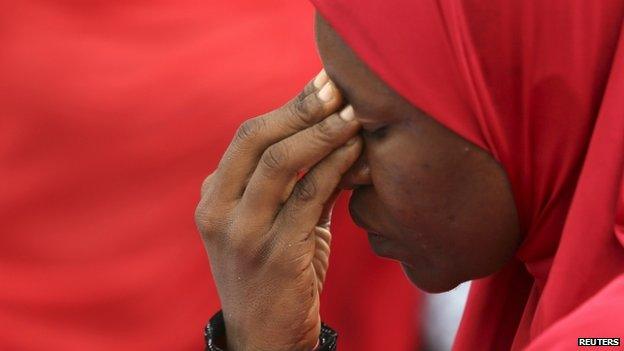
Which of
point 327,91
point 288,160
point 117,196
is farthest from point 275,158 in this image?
point 117,196

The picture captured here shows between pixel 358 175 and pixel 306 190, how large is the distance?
0.08 m

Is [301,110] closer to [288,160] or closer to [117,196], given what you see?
[288,160]

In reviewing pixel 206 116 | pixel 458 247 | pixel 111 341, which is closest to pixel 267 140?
pixel 458 247

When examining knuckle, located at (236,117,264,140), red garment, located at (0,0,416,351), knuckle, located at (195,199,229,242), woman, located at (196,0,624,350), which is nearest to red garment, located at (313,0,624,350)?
woman, located at (196,0,624,350)

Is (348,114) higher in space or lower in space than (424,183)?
higher

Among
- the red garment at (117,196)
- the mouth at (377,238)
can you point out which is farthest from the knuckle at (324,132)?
the red garment at (117,196)

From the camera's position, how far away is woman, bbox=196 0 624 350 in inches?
44.1

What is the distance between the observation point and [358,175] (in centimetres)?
132

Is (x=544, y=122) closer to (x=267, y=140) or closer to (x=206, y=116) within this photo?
(x=267, y=140)

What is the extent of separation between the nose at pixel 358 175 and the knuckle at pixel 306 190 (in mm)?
35

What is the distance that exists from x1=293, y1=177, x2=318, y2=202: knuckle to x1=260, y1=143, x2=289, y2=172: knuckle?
4 cm

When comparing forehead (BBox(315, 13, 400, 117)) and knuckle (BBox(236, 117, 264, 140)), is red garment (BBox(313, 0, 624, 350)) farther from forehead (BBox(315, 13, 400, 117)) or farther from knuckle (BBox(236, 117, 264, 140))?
knuckle (BBox(236, 117, 264, 140))

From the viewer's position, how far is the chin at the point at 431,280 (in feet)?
4.37

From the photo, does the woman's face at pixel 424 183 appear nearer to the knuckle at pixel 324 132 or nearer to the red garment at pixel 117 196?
the knuckle at pixel 324 132
